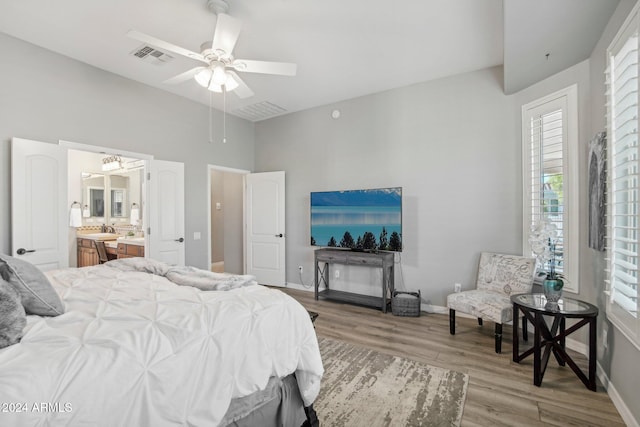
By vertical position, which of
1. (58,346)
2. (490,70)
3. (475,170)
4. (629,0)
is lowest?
(58,346)

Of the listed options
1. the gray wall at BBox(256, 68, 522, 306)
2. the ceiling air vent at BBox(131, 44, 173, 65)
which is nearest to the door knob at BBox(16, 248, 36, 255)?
the ceiling air vent at BBox(131, 44, 173, 65)

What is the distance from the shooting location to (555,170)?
2988 millimetres

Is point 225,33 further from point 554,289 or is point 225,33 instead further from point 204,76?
point 554,289

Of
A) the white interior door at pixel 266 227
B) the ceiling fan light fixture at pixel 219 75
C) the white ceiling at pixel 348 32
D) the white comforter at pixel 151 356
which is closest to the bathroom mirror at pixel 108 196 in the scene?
the white interior door at pixel 266 227

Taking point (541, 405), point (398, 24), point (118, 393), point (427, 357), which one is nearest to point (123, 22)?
point (398, 24)

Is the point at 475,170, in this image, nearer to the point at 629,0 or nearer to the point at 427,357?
the point at 629,0

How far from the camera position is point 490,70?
140 inches

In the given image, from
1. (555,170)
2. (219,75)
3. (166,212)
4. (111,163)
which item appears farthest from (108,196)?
(555,170)

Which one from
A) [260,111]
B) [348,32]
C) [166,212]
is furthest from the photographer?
[260,111]

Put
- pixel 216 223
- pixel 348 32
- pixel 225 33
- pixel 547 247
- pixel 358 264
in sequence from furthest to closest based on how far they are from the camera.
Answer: pixel 216 223
pixel 358 264
pixel 348 32
pixel 547 247
pixel 225 33

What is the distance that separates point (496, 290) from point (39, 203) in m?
4.80

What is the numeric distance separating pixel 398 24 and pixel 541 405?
10.5ft

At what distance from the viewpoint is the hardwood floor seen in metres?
1.93

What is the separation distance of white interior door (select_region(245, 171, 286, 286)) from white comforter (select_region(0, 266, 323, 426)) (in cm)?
333
